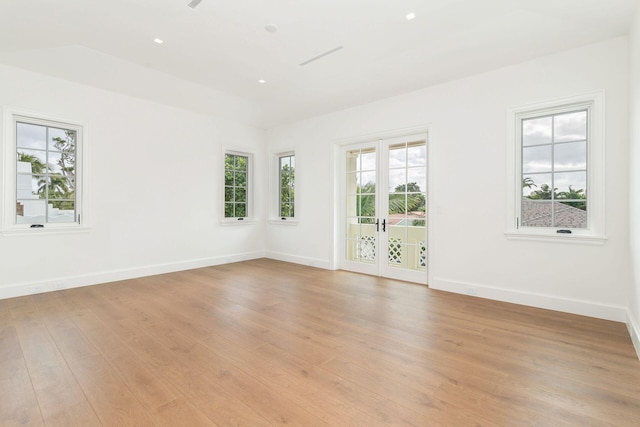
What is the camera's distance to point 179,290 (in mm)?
4391

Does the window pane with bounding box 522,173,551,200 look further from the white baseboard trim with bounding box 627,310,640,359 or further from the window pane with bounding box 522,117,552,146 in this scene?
the white baseboard trim with bounding box 627,310,640,359

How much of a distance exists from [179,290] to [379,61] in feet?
13.8

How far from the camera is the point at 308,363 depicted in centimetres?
237

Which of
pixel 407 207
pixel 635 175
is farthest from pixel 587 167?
pixel 407 207

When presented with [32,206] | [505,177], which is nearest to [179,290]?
[32,206]

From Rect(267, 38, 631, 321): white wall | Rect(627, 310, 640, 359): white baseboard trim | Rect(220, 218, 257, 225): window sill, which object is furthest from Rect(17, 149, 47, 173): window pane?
Rect(627, 310, 640, 359): white baseboard trim

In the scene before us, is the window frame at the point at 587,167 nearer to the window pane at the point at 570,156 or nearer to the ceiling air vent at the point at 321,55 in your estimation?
the window pane at the point at 570,156

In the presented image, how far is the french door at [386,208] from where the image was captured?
4855 millimetres

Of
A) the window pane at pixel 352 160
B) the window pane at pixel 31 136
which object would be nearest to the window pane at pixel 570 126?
the window pane at pixel 352 160

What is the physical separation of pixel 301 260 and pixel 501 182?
155 inches

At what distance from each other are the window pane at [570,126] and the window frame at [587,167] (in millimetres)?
59

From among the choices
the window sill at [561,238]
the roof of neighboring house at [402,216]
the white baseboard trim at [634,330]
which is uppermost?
the roof of neighboring house at [402,216]

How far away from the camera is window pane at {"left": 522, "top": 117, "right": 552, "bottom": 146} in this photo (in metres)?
3.74

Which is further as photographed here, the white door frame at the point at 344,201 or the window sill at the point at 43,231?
the white door frame at the point at 344,201
